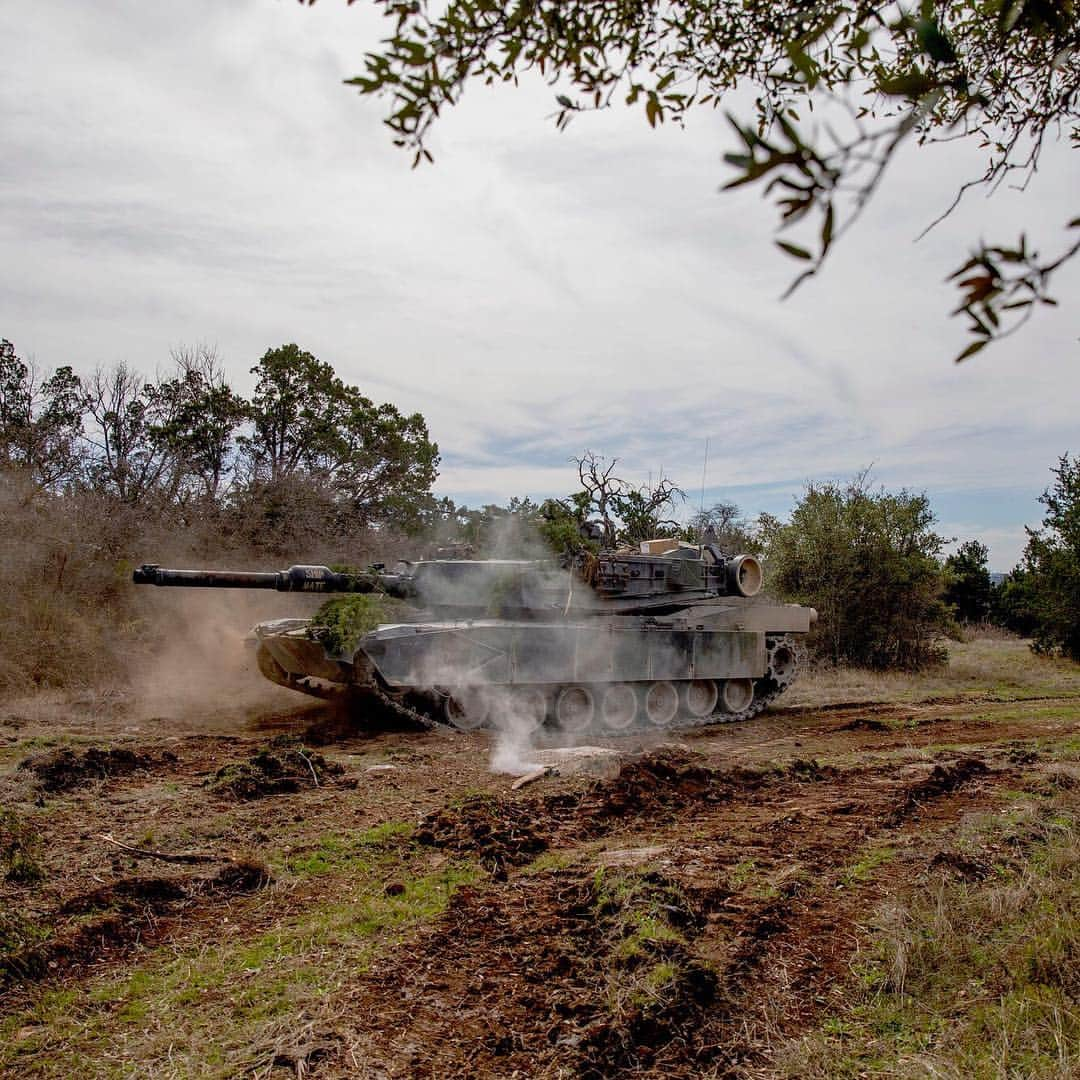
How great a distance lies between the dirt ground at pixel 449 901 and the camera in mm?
3578

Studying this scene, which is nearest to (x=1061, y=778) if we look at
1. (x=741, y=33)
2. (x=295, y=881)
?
(x=295, y=881)

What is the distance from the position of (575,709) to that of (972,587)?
27025mm

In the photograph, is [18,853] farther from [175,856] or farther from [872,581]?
[872,581]

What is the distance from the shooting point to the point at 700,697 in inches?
561

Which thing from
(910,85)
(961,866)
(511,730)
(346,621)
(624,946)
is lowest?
(511,730)

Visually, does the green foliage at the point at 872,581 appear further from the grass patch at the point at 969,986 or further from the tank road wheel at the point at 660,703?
the grass patch at the point at 969,986

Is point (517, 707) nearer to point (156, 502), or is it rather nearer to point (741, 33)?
point (741, 33)

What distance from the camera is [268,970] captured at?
421 centimetres

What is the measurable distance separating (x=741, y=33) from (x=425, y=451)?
21.9m

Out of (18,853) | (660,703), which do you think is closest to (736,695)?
(660,703)

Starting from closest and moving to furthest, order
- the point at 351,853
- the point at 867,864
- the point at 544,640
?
the point at 867,864, the point at 351,853, the point at 544,640

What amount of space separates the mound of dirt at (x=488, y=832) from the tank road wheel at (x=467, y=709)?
451cm

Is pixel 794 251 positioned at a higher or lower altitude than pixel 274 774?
higher

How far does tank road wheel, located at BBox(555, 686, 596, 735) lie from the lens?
491 inches
